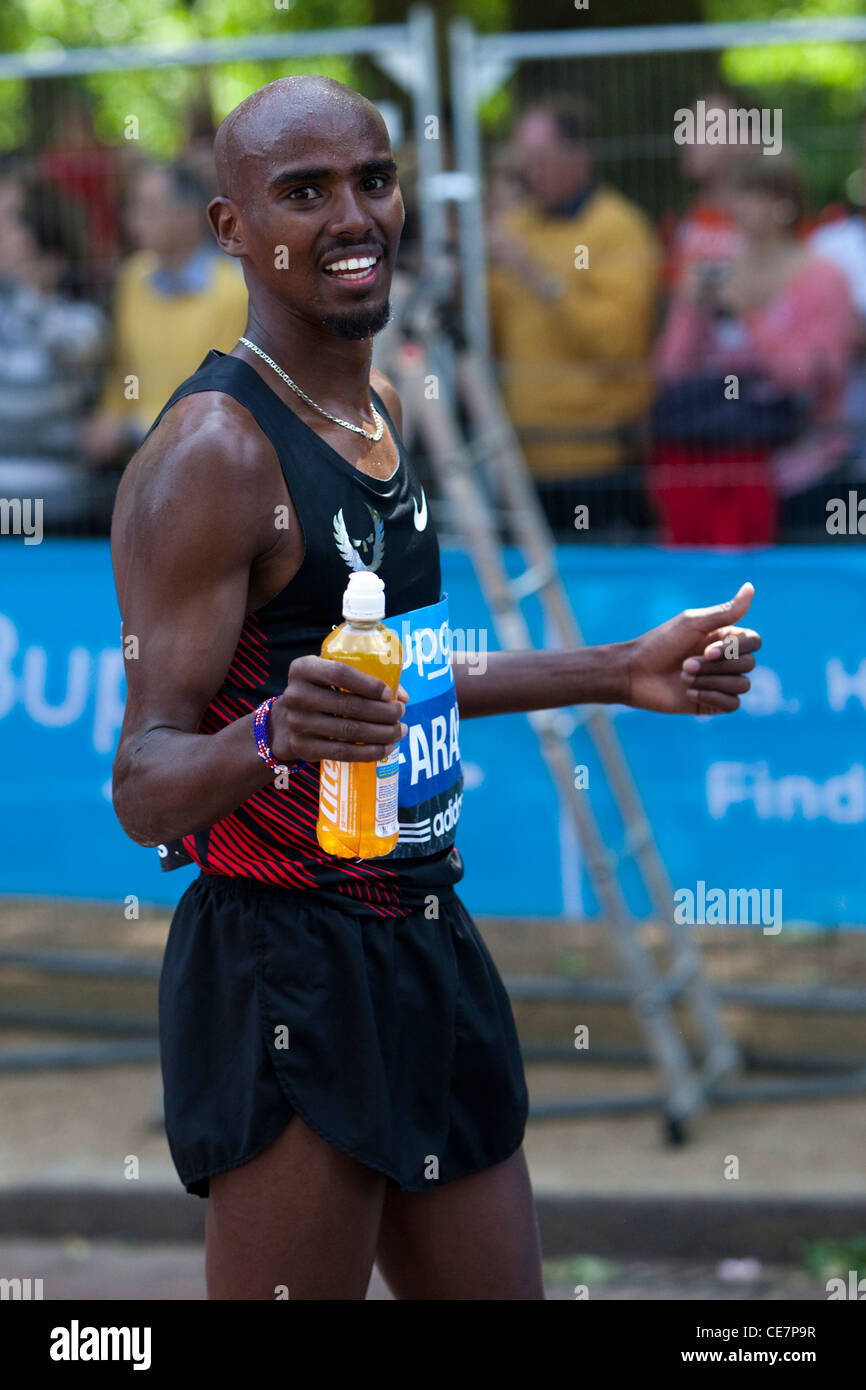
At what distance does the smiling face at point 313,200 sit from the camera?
7.51 ft

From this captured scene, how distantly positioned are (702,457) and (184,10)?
13.0 metres

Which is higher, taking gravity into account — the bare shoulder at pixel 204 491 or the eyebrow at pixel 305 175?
the eyebrow at pixel 305 175

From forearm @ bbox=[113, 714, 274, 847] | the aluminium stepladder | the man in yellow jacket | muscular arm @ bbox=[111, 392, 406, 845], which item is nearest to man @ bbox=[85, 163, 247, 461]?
the man in yellow jacket

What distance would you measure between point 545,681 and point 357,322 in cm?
69

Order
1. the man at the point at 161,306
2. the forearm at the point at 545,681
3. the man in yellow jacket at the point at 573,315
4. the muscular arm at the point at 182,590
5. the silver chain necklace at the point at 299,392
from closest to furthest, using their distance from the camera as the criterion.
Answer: the muscular arm at the point at 182,590, the silver chain necklace at the point at 299,392, the forearm at the point at 545,681, the man in yellow jacket at the point at 573,315, the man at the point at 161,306

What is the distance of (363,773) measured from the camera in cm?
205

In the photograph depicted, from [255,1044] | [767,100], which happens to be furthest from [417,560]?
[767,100]

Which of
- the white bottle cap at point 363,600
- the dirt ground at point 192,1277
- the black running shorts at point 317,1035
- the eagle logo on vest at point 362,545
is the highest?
the eagle logo on vest at point 362,545

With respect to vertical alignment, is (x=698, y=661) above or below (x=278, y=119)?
below

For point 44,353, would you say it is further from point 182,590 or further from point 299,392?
point 182,590

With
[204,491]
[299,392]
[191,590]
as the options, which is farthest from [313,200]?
[191,590]

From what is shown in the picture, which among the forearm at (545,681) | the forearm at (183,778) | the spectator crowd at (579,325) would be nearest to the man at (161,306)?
the spectator crowd at (579,325)

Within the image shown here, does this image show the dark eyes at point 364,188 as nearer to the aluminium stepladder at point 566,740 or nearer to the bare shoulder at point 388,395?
the bare shoulder at point 388,395

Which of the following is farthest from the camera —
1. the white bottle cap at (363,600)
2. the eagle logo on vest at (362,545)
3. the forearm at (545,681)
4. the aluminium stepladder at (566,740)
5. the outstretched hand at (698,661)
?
the aluminium stepladder at (566,740)
